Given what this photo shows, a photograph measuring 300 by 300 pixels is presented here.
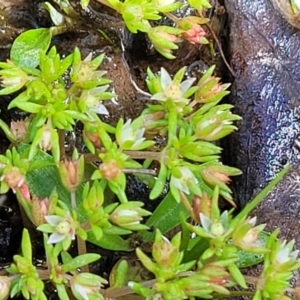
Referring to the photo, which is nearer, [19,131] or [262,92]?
[19,131]

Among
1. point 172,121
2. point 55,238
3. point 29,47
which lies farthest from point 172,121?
point 29,47

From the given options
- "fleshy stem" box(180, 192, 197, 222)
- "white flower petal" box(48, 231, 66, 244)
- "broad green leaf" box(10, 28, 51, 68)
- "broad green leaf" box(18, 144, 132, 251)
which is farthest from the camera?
"broad green leaf" box(10, 28, 51, 68)

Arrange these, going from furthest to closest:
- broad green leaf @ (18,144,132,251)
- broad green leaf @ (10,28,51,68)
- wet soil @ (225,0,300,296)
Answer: wet soil @ (225,0,300,296), broad green leaf @ (10,28,51,68), broad green leaf @ (18,144,132,251)

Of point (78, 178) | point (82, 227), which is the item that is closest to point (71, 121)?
point (78, 178)

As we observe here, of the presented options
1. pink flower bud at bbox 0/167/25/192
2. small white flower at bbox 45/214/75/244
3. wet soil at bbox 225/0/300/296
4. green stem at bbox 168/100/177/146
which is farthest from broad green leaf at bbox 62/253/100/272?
wet soil at bbox 225/0/300/296

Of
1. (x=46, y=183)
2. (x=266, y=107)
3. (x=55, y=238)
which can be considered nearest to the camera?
(x=55, y=238)

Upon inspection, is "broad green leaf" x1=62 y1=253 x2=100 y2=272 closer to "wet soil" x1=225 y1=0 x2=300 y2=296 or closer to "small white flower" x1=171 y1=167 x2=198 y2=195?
"small white flower" x1=171 y1=167 x2=198 y2=195

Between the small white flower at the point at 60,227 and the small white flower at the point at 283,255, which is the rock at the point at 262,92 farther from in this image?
the small white flower at the point at 60,227

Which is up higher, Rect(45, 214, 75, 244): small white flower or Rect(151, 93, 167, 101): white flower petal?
Rect(151, 93, 167, 101): white flower petal

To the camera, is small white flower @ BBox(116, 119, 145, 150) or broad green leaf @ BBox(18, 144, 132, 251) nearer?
small white flower @ BBox(116, 119, 145, 150)

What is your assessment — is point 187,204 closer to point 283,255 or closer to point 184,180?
point 184,180
